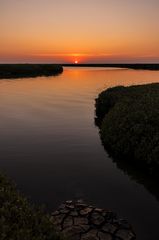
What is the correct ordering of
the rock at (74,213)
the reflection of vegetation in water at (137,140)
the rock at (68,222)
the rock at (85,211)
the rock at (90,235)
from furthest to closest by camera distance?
the reflection of vegetation in water at (137,140), the rock at (85,211), the rock at (74,213), the rock at (68,222), the rock at (90,235)

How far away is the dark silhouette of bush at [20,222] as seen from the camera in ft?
20.6

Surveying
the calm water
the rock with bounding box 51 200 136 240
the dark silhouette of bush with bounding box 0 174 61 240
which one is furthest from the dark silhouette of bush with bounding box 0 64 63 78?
the dark silhouette of bush with bounding box 0 174 61 240

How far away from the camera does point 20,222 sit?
6812 mm

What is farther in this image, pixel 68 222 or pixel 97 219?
pixel 97 219

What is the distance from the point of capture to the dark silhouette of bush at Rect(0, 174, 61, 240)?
629 centimetres

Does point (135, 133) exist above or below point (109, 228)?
above

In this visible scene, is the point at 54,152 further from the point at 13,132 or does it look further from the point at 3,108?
the point at 3,108

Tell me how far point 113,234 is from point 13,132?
48.7ft

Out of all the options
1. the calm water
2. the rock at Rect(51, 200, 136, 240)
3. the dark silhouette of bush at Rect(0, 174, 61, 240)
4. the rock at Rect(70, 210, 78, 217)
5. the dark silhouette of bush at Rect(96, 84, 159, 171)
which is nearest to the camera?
the dark silhouette of bush at Rect(0, 174, 61, 240)

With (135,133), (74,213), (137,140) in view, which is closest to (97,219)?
(74,213)

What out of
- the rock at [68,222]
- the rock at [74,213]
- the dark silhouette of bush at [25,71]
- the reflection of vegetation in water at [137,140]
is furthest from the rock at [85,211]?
the dark silhouette of bush at [25,71]

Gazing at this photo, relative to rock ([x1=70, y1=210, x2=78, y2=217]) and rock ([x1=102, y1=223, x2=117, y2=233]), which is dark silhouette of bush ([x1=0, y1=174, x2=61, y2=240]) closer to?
rock ([x1=102, y1=223, x2=117, y2=233])

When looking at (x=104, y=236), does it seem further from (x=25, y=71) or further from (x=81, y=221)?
(x=25, y=71)

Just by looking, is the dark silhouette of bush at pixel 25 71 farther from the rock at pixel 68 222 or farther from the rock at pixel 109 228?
the rock at pixel 109 228
